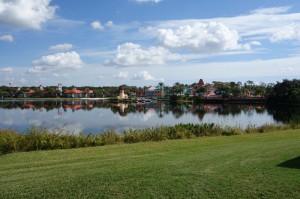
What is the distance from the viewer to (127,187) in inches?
249

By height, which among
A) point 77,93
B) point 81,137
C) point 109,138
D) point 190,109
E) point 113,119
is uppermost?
point 77,93

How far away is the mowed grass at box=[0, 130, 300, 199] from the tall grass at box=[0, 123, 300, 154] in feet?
4.78

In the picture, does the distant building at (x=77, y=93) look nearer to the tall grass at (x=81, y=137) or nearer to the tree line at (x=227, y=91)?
the tree line at (x=227, y=91)

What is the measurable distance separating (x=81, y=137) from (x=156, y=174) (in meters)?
6.66

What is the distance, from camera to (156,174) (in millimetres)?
7238

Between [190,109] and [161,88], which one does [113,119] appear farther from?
[161,88]

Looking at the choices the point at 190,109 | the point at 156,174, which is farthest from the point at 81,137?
the point at 190,109

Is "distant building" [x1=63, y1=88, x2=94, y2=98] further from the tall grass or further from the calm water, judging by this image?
the tall grass

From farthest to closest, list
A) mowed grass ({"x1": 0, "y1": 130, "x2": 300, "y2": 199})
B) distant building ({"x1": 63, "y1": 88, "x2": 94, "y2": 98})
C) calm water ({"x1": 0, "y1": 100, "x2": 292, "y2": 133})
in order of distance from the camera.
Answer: distant building ({"x1": 63, "y1": 88, "x2": 94, "y2": 98}) < calm water ({"x1": 0, "y1": 100, "x2": 292, "y2": 133}) < mowed grass ({"x1": 0, "y1": 130, "x2": 300, "y2": 199})

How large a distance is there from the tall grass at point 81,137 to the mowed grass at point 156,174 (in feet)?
4.78

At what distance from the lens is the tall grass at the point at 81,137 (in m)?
11.7

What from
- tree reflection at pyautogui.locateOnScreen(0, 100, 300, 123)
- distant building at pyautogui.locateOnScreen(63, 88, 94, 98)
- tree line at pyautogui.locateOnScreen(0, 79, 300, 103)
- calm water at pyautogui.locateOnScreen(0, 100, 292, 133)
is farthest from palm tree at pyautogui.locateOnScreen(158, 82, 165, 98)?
calm water at pyautogui.locateOnScreen(0, 100, 292, 133)

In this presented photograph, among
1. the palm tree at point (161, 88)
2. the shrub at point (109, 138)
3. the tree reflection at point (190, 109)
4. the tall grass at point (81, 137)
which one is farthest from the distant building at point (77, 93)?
the shrub at point (109, 138)

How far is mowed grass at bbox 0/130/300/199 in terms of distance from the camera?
6.02m
